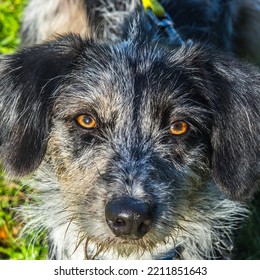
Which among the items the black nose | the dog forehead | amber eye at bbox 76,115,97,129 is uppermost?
the dog forehead

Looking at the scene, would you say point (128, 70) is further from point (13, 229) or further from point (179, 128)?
point (13, 229)

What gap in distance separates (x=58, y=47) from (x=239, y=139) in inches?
42.2

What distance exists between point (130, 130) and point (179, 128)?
10.1 inches

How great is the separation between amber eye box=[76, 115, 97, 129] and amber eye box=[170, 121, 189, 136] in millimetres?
400

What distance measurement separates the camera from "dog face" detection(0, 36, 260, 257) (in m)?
3.53

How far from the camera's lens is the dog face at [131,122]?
139 inches

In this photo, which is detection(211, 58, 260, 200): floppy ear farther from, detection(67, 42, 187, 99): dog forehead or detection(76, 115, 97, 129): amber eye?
detection(76, 115, 97, 129): amber eye

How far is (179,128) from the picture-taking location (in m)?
3.61

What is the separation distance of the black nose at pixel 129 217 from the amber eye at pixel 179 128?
1.68 ft

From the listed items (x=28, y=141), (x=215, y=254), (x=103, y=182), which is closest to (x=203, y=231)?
(x=215, y=254)

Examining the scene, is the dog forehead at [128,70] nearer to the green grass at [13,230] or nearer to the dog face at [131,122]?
the dog face at [131,122]

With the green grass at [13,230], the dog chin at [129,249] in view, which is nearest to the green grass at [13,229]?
the green grass at [13,230]

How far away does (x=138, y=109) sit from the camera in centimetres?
356

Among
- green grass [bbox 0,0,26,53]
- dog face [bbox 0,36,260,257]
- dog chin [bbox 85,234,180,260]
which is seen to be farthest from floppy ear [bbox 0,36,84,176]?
green grass [bbox 0,0,26,53]
